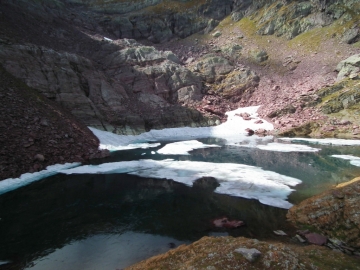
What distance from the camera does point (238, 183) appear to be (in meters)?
21.0

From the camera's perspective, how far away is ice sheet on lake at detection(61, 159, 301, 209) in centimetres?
1831

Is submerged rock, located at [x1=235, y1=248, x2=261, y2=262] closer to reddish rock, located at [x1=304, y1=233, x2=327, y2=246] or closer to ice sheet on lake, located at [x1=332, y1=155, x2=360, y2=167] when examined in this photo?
reddish rock, located at [x1=304, y1=233, x2=327, y2=246]

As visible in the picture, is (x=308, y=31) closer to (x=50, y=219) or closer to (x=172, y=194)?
(x=172, y=194)

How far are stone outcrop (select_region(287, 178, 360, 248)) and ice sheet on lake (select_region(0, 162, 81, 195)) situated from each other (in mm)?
22678

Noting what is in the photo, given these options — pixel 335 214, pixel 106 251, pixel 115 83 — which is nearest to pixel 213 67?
pixel 115 83

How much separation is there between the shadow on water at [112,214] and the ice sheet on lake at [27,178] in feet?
3.65

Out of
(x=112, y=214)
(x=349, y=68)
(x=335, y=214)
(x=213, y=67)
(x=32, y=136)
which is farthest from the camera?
(x=213, y=67)

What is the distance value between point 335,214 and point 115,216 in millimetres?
12738

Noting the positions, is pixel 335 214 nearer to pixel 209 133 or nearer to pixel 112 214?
pixel 112 214

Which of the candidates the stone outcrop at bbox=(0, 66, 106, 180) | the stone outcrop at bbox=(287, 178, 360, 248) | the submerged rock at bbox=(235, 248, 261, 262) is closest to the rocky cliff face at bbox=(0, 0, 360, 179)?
the stone outcrop at bbox=(0, 66, 106, 180)

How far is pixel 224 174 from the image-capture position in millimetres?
23953

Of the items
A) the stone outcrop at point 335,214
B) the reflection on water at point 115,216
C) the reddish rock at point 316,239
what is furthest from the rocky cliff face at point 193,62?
the reddish rock at point 316,239

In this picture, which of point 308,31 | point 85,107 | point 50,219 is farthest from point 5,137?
point 308,31

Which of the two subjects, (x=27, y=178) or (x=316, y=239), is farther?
(x=27, y=178)
